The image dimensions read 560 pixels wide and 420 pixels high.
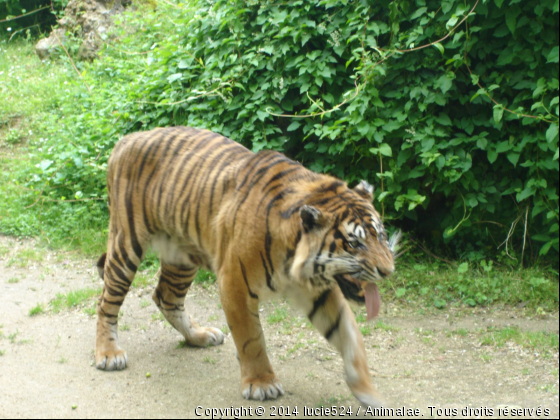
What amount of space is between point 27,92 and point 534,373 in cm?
847

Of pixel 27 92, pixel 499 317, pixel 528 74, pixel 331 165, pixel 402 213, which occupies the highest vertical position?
pixel 27 92

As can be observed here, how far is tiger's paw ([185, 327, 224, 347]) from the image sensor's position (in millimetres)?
4445

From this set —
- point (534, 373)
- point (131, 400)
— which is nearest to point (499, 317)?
point (534, 373)

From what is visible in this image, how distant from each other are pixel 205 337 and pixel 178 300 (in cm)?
36

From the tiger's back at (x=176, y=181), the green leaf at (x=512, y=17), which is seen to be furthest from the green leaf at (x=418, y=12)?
the tiger's back at (x=176, y=181)

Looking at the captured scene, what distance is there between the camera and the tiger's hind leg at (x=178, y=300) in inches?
171

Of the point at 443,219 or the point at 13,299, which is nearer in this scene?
the point at 13,299

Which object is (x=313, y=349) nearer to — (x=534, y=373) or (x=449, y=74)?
(x=534, y=373)

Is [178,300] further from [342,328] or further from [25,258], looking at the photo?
[25,258]

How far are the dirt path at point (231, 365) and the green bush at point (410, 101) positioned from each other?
106 cm

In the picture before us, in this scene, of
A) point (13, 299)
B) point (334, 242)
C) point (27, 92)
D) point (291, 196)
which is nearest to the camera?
point (334, 242)

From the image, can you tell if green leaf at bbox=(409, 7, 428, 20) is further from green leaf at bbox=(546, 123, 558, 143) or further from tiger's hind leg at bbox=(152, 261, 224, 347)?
tiger's hind leg at bbox=(152, 261, 224, 347)

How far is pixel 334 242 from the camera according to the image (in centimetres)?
317

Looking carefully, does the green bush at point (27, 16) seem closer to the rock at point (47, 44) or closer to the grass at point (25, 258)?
the rock at point (47, 44)
